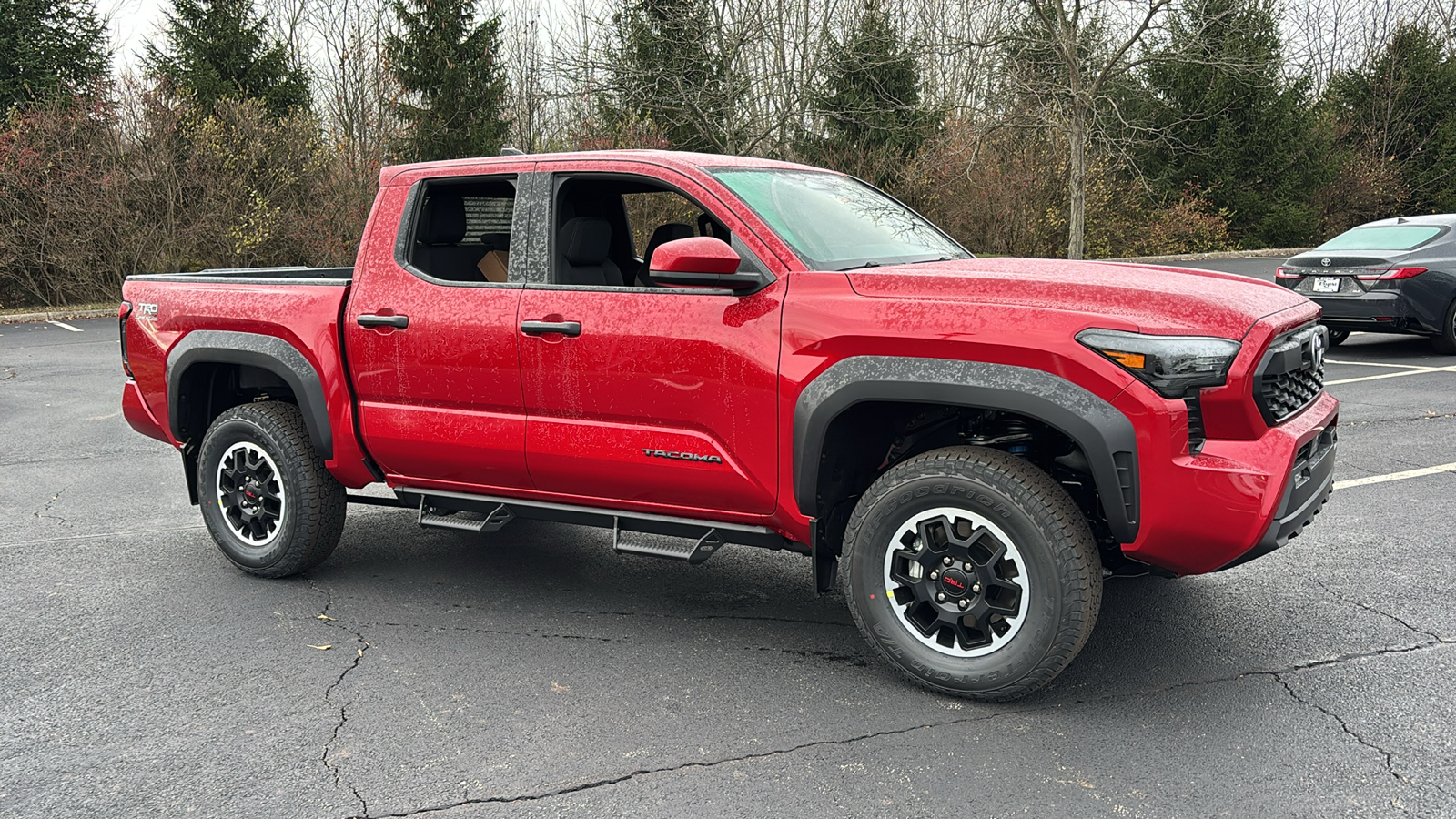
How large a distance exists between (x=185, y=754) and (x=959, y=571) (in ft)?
8.39

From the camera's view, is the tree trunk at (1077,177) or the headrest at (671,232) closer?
the headrest at (671,232)

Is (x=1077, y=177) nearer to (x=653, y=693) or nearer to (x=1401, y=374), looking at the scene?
(x=1401, y=374)

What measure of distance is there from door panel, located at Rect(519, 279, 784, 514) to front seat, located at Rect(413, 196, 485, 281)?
0.78 metres

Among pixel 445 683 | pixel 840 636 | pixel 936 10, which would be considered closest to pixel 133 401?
pixel 445 683

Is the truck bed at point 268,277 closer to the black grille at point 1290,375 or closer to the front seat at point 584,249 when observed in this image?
the front seat at point 584,249

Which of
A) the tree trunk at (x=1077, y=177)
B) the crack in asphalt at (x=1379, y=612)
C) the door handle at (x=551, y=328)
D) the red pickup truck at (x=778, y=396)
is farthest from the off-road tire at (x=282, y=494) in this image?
the tree trunk at (x=1077, y=177)

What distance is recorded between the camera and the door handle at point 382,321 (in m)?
4.74

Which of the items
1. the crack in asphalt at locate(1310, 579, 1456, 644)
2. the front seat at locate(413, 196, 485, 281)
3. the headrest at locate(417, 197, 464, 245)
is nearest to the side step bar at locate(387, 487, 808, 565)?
the front seat at locate(413, 196, 485, 281)

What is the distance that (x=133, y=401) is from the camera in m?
5.73

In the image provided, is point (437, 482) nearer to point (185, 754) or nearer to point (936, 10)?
point (185, 754)

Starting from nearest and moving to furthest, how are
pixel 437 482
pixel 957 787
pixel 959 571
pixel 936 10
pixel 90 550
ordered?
1. pixel 957 787
2. pixel 959 571
3. pixel 437 482
4. pixel 90 550
5. pixel 936 10

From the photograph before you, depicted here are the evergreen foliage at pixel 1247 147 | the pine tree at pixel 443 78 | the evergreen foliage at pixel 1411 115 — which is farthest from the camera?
the evergreen foliage at pixel 1411 115

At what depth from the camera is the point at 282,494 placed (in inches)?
204

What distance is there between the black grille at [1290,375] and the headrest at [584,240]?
2623 mm
